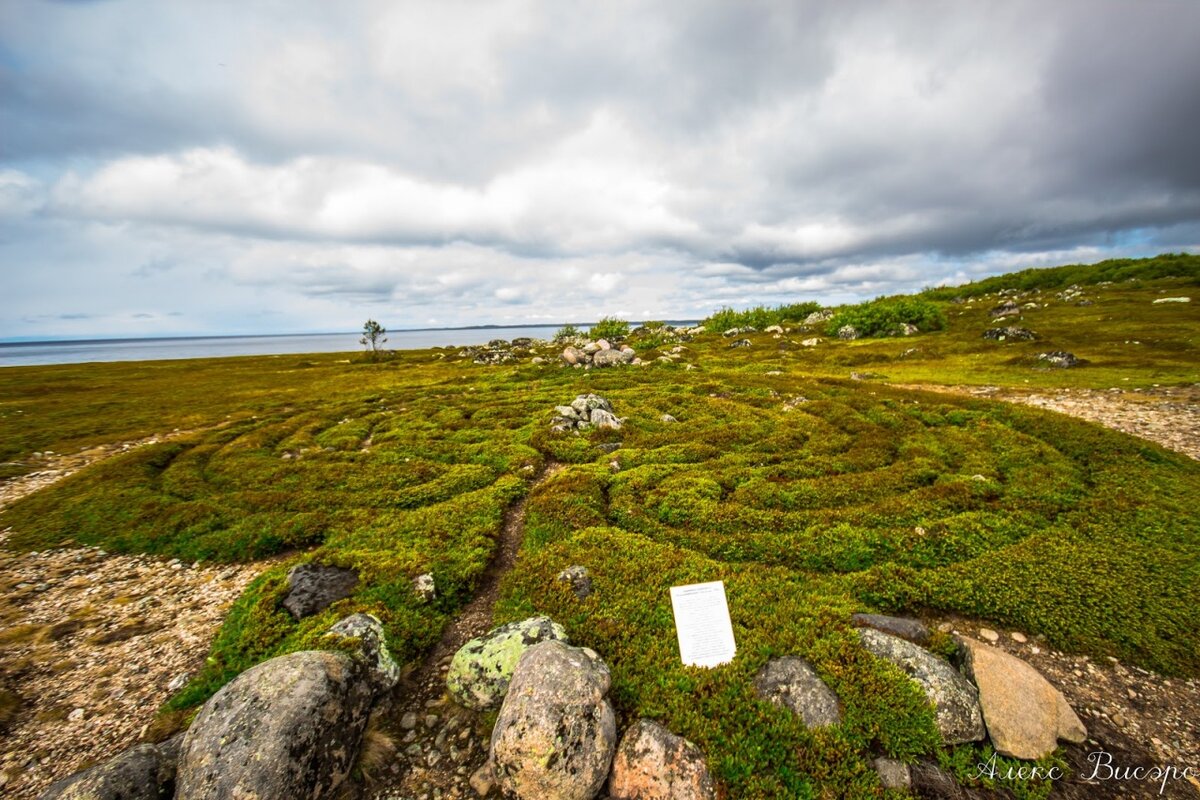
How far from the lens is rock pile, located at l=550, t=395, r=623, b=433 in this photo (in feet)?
89.4

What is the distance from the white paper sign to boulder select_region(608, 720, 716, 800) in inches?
72.8

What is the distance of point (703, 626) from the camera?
966 centimetres

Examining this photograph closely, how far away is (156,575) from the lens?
14.7 metres

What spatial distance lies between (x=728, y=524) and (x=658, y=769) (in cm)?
895

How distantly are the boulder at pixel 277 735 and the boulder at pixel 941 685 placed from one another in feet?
34.1

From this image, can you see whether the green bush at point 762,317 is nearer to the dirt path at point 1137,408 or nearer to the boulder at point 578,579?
the dirt path at point 1137,408

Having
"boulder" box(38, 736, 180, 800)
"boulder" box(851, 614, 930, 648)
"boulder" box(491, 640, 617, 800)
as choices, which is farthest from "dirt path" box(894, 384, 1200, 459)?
"boulder" box(38, 736, 180, 800)

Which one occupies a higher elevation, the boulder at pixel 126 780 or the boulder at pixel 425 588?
the boulder at pixel 126 780

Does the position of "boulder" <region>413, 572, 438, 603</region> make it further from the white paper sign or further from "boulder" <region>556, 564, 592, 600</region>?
the white paper sign

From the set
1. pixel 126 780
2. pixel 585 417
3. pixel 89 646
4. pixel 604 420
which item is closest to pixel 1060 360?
pixel 604 420

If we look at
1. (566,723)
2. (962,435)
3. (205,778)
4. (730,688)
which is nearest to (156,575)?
(205,778)

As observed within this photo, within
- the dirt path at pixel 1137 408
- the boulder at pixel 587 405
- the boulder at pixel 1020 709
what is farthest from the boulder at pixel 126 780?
the dirt path at pixel 1137 408

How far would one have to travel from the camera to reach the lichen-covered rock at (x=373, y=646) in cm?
946

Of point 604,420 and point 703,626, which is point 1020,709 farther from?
point 604,420
